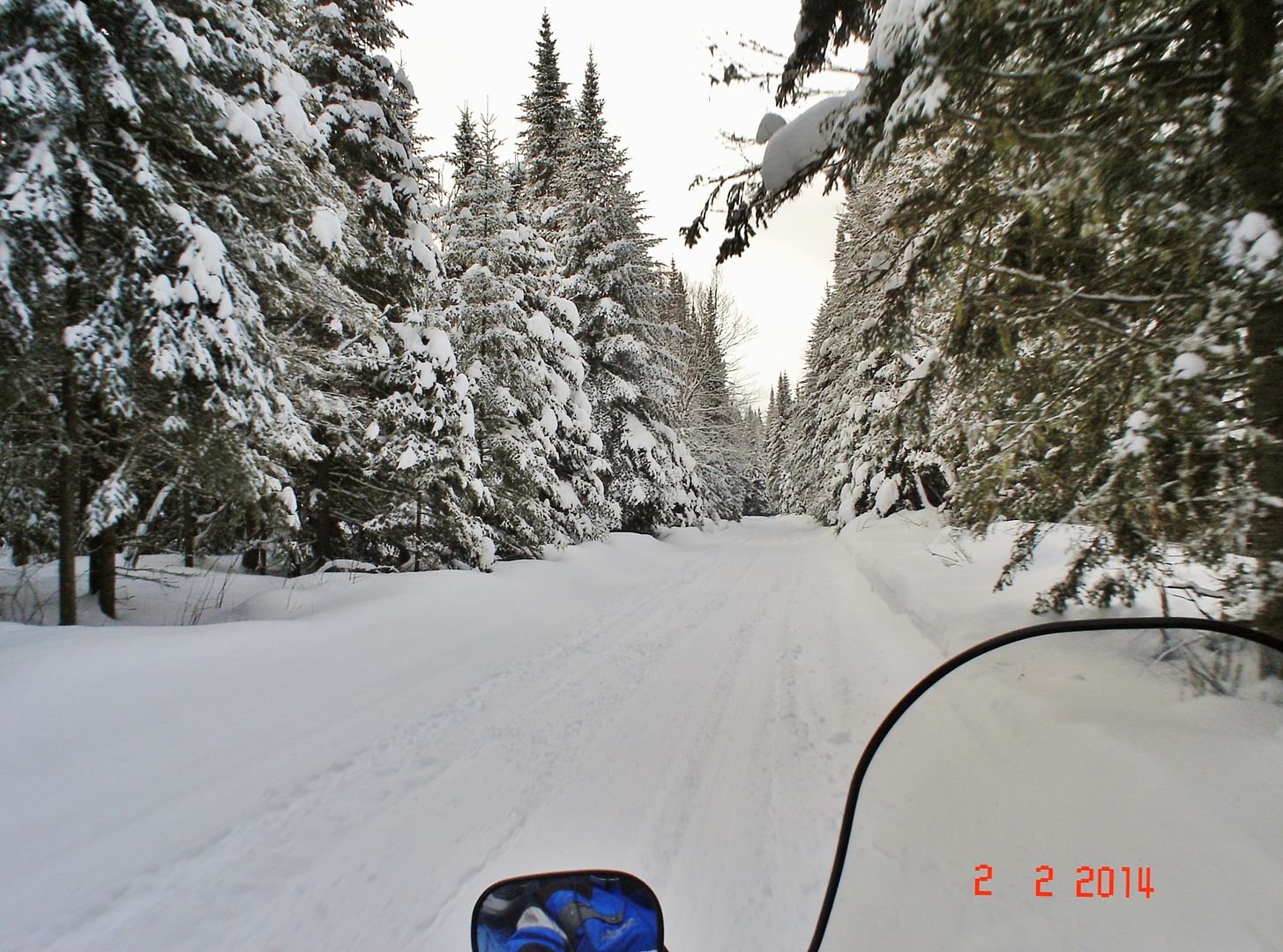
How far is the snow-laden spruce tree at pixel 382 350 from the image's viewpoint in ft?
29.1

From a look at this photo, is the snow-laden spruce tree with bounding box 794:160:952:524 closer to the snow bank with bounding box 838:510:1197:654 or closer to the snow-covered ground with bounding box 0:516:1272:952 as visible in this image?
the snow bank with bounding box 838:510:1197:654

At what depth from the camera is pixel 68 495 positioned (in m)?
5.47

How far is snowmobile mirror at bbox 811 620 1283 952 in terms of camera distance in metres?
1.36

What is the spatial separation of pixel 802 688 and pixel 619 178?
1676 cm

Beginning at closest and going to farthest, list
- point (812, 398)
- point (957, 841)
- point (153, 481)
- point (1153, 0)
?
point (957, 841) < point (1153, 0) < point (153, 481) < point (812, 398)

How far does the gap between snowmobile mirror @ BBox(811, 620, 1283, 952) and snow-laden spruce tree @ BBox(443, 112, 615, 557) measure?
8.32 metres

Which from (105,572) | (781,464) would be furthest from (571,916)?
(781,464)

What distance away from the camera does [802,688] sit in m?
5.06

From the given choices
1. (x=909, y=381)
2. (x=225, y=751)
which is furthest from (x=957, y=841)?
(x=225, y=751)

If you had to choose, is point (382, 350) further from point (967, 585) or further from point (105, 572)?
point (967, 585)

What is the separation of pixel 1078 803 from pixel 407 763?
3.45 m

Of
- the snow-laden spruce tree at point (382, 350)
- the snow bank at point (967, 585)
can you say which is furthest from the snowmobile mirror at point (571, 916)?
the snow-laden spruce tree at point (382, 350)

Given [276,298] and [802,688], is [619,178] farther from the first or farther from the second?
[802,688]

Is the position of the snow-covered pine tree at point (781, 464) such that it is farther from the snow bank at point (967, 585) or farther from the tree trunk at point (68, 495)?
the tree trunk at point (68, 495)
